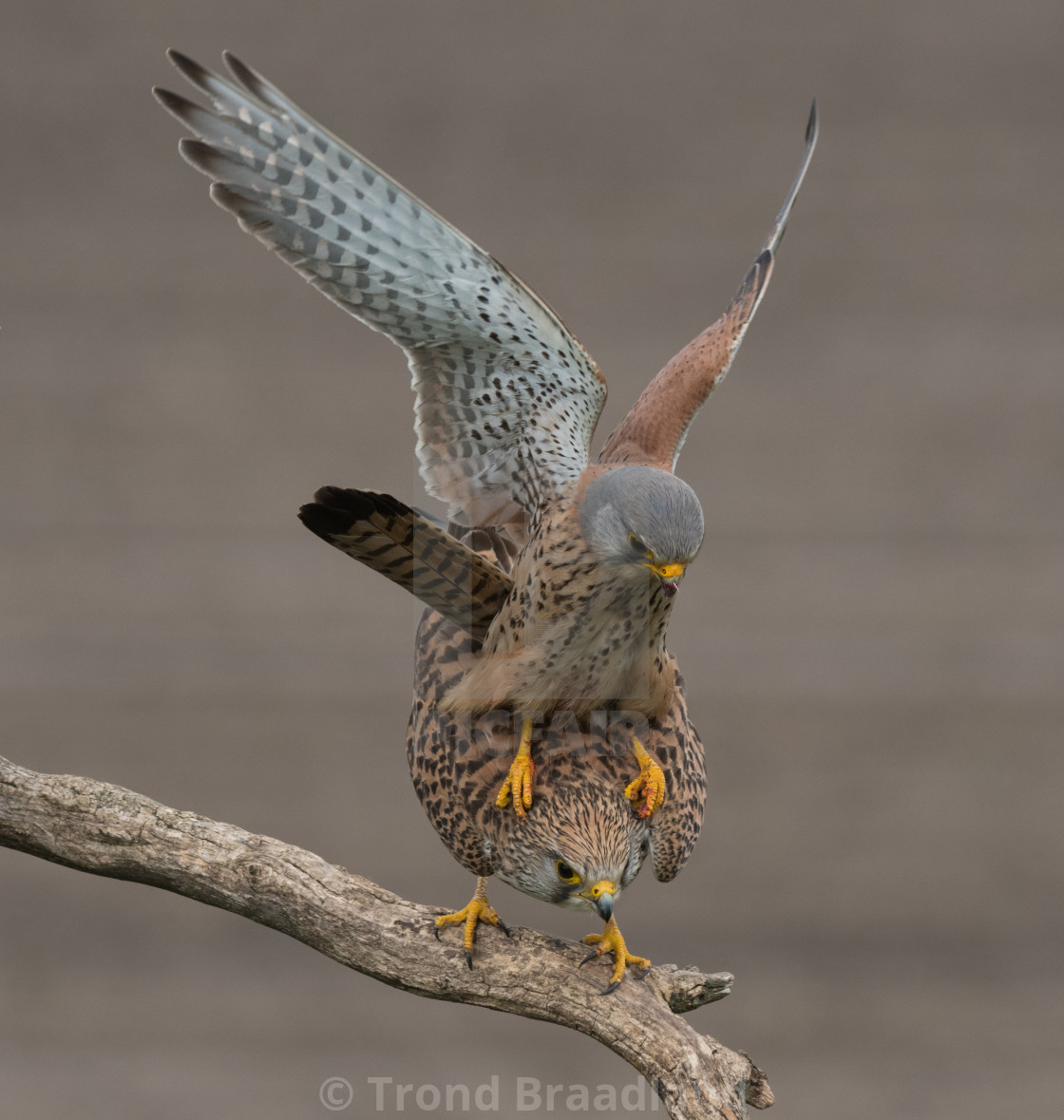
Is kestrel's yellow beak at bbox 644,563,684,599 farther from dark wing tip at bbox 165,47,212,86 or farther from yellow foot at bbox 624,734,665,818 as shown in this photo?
dark wing tip at bbox 165,47,212,86

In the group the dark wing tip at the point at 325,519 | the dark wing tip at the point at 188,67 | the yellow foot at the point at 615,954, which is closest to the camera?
the dark wing tip at the point at 188,67

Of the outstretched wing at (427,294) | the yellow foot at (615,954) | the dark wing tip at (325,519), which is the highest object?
the outstretched wing at (427,294)

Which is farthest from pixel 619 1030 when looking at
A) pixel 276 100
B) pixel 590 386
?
pixel 276 100

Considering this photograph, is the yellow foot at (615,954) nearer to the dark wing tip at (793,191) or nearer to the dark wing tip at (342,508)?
the dark wing tip at (342,508)

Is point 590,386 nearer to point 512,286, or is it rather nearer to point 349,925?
point 512,286

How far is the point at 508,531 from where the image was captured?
218cm

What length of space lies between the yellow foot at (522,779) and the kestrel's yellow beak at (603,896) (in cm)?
16

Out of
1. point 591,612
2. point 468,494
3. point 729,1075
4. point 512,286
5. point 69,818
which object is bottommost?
point 729,1075

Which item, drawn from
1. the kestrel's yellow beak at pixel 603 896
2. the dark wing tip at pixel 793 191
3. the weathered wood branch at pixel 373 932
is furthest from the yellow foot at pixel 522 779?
the dark wing tip at pixel 793 191

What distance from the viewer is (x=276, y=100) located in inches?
68.5

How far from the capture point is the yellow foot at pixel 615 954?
2.06 m

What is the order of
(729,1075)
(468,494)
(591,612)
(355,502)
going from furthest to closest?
(468,494), (729,1075), (591,612), (355,502)

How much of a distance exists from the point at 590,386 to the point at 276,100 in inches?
25.4

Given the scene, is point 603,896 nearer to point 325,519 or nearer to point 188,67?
point 325,519
